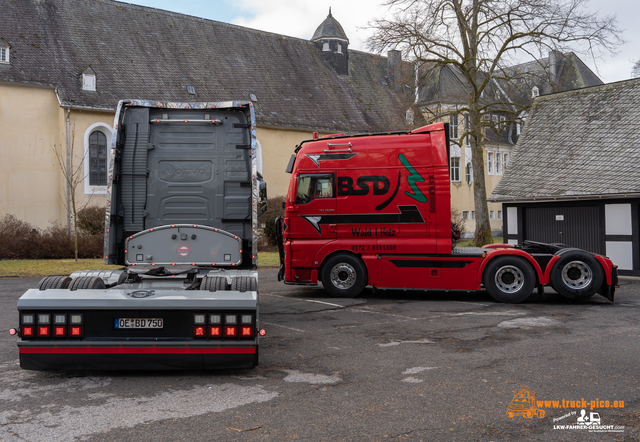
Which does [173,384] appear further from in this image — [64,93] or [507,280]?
[64,93]

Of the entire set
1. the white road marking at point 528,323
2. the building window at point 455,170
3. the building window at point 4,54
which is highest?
the building window at point 4,54

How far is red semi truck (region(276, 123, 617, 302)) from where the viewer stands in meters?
11.0

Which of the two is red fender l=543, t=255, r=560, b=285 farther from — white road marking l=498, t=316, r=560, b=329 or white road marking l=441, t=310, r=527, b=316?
white road marking l=498, t=316, r=560, b=329

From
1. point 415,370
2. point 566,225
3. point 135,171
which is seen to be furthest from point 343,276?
point 566,225

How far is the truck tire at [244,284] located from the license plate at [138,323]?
0.91 meters

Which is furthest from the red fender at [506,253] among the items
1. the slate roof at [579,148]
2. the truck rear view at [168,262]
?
the slate roof at [579,148]

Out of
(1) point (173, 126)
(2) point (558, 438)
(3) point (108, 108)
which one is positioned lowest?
(2) point (558, 438)

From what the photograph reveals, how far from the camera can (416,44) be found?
23.9 meters

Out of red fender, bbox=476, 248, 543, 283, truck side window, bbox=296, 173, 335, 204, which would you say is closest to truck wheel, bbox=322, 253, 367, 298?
truck side window, bbox=296, 173, 335, 204

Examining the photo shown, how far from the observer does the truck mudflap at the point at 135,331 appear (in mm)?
5258

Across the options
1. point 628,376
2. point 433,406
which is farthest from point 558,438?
point 628,376

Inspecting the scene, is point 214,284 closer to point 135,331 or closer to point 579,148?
point 135,331

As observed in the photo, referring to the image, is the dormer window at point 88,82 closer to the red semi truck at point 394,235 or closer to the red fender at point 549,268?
the red semi truck at point 394,235

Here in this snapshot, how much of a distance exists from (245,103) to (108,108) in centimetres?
2216
